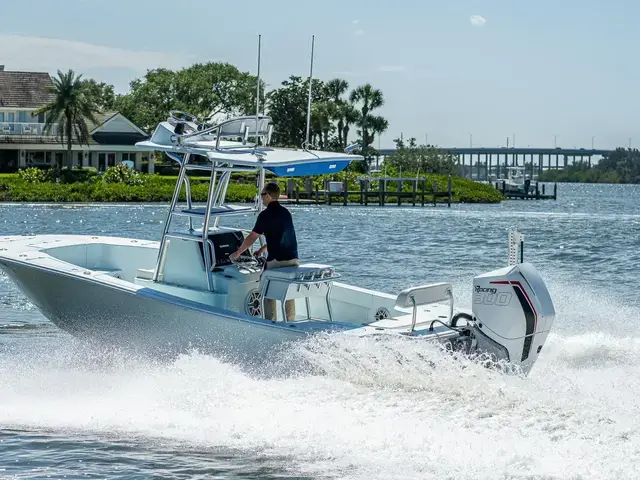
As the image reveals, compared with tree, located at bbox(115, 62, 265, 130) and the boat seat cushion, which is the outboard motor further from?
tree, located at bbox(115, 62, 265, 130)

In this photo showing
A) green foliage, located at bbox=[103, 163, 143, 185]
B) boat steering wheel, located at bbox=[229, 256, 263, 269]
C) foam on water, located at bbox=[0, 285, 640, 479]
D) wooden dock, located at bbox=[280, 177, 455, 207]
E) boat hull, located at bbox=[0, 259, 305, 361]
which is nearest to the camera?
foam on water, located at bbox=[0, 285, 640, 479]

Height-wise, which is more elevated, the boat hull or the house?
the house

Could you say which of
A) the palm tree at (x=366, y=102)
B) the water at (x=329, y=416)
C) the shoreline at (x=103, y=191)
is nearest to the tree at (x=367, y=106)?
the palm tree at (x=366, y=102)

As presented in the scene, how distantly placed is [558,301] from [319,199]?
52365 mm

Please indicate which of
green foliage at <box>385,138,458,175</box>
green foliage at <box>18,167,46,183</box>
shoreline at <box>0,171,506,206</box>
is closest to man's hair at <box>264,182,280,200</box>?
shoreline at <box>0,171,506,206</box>

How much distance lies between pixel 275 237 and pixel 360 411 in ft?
7.70

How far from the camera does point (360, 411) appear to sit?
8977 mm

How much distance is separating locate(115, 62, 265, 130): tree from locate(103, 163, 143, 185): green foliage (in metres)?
26.8

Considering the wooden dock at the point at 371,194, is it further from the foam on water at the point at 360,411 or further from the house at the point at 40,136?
the foam on water at the point at 360,411

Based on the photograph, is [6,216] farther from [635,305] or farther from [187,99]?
[187,99]

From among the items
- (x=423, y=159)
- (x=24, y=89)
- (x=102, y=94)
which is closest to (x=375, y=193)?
(x=24, y=89)

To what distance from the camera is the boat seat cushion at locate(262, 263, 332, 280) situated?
10.3 m

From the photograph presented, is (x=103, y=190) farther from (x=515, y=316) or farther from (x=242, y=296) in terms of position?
(x=515, y=316)

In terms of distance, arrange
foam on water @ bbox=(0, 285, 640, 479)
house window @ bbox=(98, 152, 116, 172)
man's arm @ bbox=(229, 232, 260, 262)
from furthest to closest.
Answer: house window @ bbox=(98, 152, 116, 172), man's arm @ bbox=(229, 232, 260, 262), foam on water @ bbox=(0, 285, 640, 479)
